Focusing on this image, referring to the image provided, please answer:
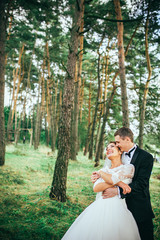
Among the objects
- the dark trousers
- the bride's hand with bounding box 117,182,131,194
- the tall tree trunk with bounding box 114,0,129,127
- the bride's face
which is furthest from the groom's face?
the tall tree trunk with bounding box 114,0,129,127

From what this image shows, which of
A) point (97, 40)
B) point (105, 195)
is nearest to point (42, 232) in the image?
point (105, 195)

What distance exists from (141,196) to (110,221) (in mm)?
569

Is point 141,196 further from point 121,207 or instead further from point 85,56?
point 85,56

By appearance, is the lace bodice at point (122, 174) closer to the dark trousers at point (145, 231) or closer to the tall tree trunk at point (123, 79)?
the dark trousers at point (145, 231)

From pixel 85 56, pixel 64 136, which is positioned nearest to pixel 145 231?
pixel 64 136

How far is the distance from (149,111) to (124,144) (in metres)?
11.5

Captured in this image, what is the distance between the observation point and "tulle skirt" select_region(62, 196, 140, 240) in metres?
1.85

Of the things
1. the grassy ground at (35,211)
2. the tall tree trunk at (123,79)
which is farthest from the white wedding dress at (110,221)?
the tall tree trunk at (123,79)

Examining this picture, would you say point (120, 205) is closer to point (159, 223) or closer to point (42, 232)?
point (42, 232)

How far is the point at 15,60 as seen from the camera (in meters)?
18.8

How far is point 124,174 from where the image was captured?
2039 millimetres

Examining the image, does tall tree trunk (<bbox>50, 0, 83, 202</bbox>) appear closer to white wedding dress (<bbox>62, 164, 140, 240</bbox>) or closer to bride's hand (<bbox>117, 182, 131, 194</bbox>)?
white wedding dress (<bbox>62, 164, 140, 240</bbox>)

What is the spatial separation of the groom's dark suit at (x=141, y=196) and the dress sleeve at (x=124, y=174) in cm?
8

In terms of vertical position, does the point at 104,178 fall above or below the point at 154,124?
below
